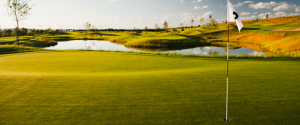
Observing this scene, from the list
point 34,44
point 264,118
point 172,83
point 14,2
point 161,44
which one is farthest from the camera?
point 34,44

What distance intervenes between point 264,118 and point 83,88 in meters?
5.75

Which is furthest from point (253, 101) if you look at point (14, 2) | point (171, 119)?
point (14, 2)

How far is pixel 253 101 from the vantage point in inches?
192

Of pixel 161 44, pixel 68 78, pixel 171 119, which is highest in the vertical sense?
pixel 161 44

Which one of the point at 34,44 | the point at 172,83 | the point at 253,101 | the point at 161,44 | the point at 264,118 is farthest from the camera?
the point at 34,44

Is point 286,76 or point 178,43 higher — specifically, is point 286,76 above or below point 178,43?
below

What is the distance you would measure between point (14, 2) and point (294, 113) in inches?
1603

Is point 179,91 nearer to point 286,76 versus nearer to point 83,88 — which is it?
point 83,88

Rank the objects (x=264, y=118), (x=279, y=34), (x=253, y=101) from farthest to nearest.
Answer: (x=279, y=34) → (x=253, y=101) → (x=264, y=118)

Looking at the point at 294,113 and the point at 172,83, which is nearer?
the point at 294,113

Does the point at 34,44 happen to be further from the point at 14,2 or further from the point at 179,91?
the point at 179,91

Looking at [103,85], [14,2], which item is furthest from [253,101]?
[14,2]

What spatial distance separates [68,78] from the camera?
7559 mm


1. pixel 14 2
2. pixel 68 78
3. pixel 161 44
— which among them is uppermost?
pixel 14 2
